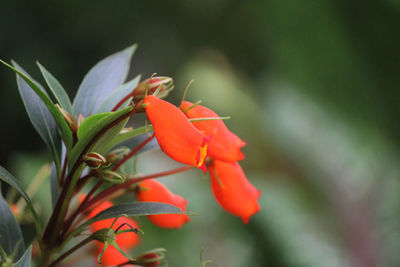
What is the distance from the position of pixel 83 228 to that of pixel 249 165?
7.78ft

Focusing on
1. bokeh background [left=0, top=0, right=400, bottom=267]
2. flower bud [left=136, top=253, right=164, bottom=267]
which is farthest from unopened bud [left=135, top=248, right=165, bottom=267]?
bokeh background [left=0, top=0, right=400, bottom=267]

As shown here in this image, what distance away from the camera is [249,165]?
9.48ft

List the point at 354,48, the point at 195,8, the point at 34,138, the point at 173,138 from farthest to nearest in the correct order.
Answer: the point at 195,8 < the point at 354,48 < the point at 34,138 < the point at 173,138

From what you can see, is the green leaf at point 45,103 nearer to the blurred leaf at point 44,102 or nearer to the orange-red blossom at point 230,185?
the blurred leaf at point 44,102

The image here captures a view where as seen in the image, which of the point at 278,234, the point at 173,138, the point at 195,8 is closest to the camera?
the point at 173,138

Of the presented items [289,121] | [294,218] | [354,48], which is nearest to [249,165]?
[289,121]

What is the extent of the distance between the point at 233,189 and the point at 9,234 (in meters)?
0.26

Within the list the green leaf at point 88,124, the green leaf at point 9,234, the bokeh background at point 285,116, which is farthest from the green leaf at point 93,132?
the bokeh background at point 285,116

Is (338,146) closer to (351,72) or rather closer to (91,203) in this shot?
(351,72)

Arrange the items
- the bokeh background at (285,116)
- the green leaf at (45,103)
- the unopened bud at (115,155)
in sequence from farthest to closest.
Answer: the bokeh background at (285,116) < the unopened bud at (115,155) < the green leaf at (45,103)

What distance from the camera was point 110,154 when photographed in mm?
583

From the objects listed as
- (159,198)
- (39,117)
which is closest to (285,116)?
(159,198)

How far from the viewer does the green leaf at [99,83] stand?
1.99 feet

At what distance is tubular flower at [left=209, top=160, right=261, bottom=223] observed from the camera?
624 mm
